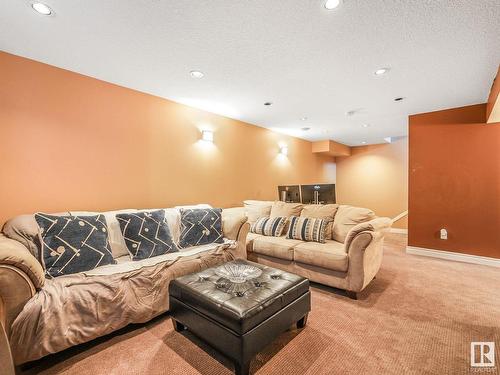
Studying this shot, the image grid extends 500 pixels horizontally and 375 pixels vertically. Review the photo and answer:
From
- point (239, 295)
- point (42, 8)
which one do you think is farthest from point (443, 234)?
point (42, 8)

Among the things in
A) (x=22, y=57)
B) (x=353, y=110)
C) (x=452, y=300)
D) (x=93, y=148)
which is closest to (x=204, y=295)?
(x=93, y=148)

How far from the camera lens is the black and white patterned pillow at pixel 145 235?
7.71 feet

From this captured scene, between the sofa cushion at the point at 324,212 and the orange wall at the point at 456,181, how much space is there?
1.91m

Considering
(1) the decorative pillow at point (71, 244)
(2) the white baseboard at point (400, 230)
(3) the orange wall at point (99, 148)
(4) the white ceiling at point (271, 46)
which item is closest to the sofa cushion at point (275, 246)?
(3) the orange wall at point (99, 148)

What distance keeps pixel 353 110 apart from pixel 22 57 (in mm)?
4185

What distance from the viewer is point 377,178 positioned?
6688mm

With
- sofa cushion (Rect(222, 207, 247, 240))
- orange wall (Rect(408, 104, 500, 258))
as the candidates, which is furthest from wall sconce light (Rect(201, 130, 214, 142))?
orange wall (Rect(408, 104, 500, 258))

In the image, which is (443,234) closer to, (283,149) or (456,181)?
(456,181)

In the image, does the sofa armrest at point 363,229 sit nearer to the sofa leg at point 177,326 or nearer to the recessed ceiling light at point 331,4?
the sofa leg at point 177,326

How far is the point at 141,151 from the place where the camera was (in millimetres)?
3068

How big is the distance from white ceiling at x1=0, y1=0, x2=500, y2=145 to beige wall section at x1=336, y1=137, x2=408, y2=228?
3101 mm

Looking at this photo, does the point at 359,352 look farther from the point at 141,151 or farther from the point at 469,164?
the point at 469,164

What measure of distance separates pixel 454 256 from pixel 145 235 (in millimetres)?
4476

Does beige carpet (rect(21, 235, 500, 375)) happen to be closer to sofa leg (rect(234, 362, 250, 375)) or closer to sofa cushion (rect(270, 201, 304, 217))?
sofa leg (rect(234, 362, 250, 375))
